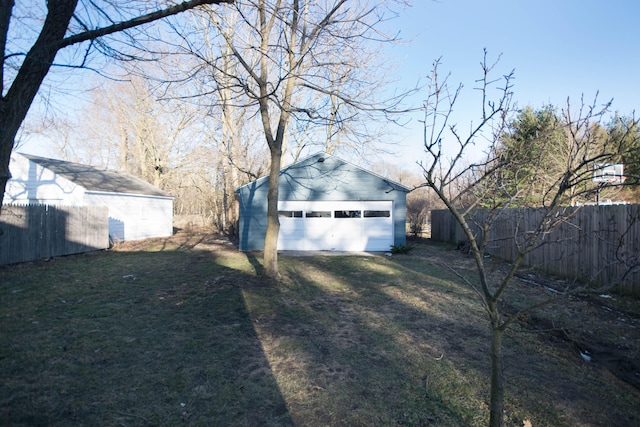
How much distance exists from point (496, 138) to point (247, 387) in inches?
127

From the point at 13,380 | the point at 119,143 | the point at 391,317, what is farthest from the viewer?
the point at 119,143

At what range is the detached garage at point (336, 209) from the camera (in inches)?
616

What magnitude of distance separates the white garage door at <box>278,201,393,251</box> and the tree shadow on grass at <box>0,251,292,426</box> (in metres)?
7.47

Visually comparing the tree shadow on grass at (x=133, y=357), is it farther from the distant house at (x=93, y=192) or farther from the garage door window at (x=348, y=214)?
the distant house at (x=93, y=192)

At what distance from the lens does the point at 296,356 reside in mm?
4418

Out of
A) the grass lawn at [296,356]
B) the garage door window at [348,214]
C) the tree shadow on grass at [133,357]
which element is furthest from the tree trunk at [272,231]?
the garage door window at [348,214]

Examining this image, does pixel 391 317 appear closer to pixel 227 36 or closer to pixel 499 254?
pixel 227 36

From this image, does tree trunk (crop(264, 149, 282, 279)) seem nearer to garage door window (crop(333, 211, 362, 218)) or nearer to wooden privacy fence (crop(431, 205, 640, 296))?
wooden privacy fence (crop(431, 205, 640, 296))

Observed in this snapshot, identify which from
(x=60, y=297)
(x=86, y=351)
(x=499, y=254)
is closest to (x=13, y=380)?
(x=86, y=351)

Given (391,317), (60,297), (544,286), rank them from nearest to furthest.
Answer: (391,317), (60,297), (544,286)

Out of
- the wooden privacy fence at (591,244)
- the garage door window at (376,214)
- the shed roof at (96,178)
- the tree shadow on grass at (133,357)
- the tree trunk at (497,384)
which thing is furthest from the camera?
the shed roof at (96,178)

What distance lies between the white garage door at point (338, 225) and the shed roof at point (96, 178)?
8.67m

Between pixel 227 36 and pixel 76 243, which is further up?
pixel 227 36

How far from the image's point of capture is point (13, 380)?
11.9ft
